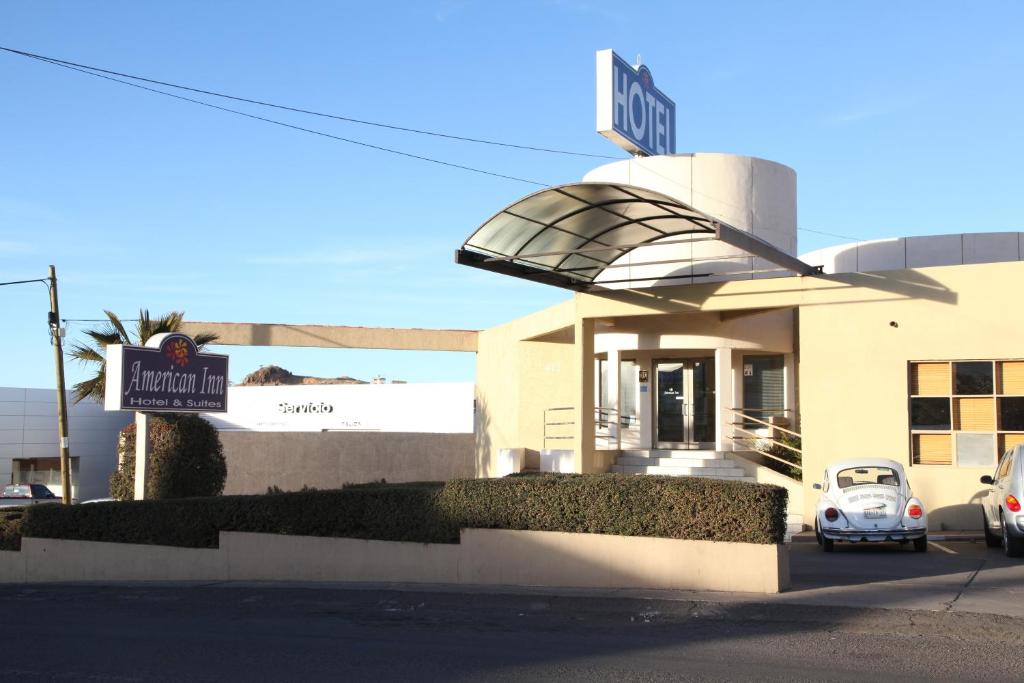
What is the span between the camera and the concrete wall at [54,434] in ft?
141

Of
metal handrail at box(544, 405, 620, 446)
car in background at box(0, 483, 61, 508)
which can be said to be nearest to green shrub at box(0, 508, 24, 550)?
metal handrail at box(544, 405, 620, 446)

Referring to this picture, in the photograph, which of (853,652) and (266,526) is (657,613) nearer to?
(853,652)

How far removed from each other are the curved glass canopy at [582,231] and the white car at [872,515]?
3.92m

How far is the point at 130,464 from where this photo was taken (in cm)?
2198

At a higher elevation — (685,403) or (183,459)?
(685,403)

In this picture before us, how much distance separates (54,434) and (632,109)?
32.6 meters

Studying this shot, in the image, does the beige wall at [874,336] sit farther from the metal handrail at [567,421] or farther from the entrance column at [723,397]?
the metal handrail at [567,421]

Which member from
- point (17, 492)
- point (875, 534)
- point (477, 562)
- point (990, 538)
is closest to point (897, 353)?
point (990, 538)

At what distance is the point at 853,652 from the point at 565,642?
2400 mm

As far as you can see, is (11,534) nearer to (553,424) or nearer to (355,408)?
(553,424)

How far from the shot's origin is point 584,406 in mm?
20250

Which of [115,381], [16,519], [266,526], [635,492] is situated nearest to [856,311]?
[635,492]

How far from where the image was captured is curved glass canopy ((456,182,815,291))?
1538 centimetres

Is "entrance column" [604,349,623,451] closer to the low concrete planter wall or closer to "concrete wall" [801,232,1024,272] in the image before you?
"concrete wall" [801,232,1024,272]
